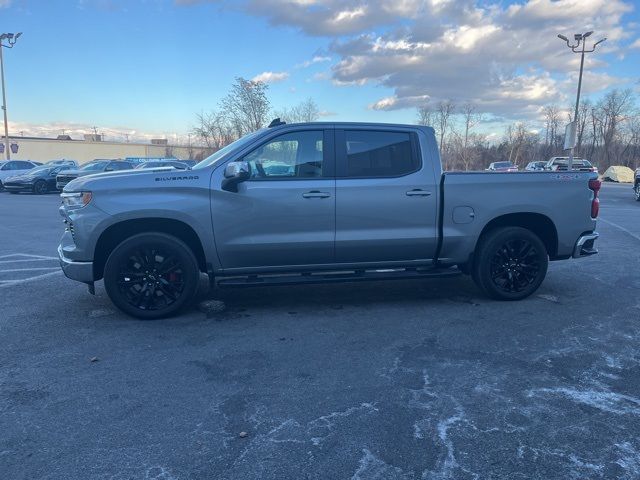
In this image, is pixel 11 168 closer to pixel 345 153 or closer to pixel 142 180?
pixel 142 180

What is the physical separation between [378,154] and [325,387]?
2798 mm

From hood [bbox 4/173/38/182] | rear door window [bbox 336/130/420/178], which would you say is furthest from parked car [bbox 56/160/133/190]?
rear door window [bbox 336/130/420/178]

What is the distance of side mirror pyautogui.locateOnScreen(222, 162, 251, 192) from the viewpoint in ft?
16.0

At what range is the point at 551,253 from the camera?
605 cm

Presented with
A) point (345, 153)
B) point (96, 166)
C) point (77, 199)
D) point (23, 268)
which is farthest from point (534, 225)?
point (96, 166)

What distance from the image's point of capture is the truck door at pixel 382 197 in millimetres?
5379

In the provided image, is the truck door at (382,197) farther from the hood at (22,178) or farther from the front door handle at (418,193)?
the hood at (22,178)

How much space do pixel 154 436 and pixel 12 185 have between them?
2674cm

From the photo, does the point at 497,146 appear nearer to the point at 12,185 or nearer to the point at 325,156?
the point at 12,185

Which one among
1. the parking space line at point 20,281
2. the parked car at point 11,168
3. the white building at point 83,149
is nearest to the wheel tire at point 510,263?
the parking space line at point 20,281

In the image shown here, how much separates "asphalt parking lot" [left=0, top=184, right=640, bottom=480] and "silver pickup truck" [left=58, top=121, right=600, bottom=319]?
432 mm

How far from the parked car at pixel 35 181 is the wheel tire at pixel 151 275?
2373 centimetres

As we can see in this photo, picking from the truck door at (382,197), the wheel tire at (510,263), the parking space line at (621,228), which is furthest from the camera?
the parking space line at (621,228)

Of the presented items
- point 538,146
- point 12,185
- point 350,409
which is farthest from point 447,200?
point 538,146
